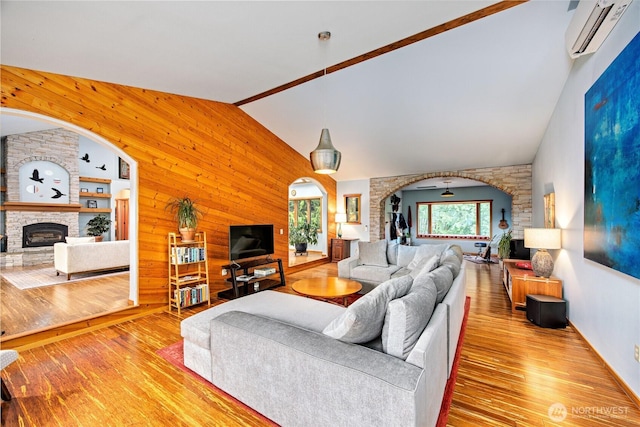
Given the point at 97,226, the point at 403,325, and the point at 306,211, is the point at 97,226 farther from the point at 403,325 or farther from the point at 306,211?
the point at 403,325

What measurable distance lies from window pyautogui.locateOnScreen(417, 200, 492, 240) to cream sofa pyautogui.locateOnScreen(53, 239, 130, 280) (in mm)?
9902

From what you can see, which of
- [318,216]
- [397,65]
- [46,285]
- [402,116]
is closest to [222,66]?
[397,65]

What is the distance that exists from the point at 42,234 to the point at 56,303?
4868 millimetres

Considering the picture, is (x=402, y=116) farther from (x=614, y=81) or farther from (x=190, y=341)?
(x=190, y=341)

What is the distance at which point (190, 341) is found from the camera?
7.59 feet

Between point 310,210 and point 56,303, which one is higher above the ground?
point 310,210

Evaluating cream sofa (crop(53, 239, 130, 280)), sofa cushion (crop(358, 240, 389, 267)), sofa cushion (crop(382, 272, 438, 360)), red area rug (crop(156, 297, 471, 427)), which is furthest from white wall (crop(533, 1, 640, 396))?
cream sofa (crop(53, 239, 130, 280))

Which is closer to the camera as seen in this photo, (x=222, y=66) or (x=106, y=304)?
(x=222, y=66)

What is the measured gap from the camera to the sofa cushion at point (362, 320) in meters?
1.60

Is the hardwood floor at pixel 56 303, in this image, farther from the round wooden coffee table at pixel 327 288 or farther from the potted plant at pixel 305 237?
the potted plant at pixel 305 237

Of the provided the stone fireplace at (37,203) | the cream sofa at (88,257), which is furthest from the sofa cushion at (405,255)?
the stone fireplace at (37,203)

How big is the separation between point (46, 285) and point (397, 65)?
7024 millimetres

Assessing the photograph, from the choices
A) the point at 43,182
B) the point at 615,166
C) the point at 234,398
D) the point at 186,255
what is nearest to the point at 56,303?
the point at 186,255

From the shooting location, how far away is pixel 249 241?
4.96 m
